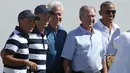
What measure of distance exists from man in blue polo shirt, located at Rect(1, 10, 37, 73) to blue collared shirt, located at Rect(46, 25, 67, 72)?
435 millimetres

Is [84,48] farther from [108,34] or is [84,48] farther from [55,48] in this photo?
[108,34]

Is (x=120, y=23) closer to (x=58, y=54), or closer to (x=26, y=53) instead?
(x=58, y=54)

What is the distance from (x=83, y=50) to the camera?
412 cm

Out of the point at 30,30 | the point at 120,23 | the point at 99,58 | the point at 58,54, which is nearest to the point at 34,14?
the point at 30,30

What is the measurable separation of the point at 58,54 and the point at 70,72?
0.69 feet

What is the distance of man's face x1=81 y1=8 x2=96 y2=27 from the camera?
416 centimetres

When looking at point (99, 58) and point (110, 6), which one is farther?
point (110, 6)

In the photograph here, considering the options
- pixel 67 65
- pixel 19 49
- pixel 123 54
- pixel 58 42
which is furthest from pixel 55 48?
Answer: pixel 123 54

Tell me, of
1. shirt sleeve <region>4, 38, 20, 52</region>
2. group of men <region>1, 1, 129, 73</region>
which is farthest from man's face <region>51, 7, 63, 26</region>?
shirt sleeve <region>4, 38, 20, 52</region>

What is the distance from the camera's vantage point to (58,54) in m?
4.19

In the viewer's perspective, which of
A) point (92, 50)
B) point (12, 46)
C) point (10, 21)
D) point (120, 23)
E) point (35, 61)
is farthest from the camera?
point (120, 23)

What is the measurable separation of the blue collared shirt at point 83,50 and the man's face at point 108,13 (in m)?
0.39

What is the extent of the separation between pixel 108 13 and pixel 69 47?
2.14 feet

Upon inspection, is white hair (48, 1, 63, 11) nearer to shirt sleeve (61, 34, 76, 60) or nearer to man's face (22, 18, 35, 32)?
shirt sleeve (61, 34, 76, 60)
